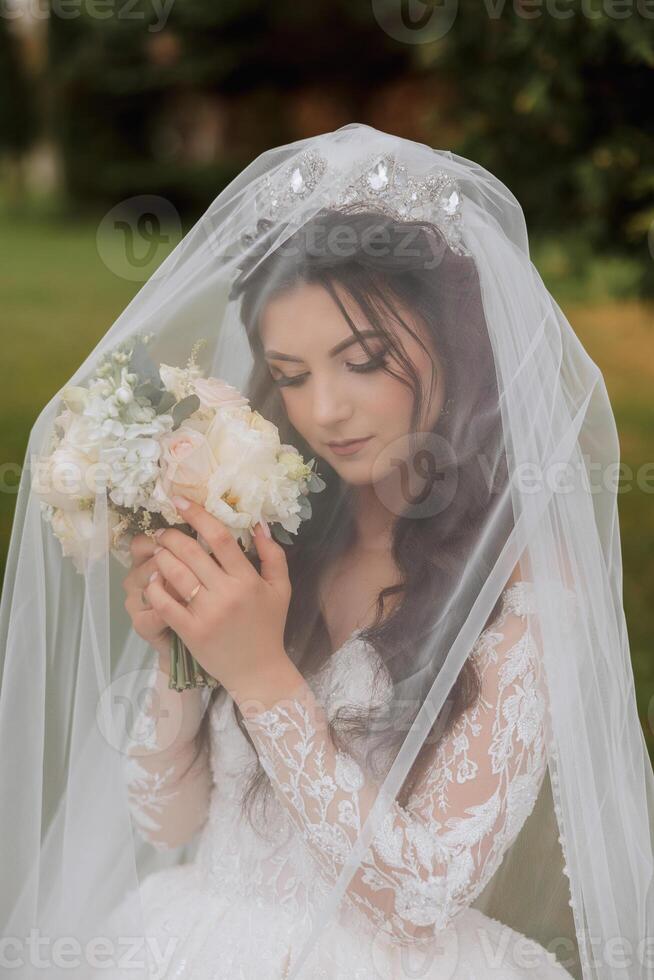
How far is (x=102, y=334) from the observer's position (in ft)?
31.3

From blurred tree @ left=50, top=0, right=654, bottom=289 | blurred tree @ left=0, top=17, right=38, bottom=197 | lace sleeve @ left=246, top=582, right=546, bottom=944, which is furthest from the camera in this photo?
blurred tree @ left=0, top=17, right=38, bottom=197

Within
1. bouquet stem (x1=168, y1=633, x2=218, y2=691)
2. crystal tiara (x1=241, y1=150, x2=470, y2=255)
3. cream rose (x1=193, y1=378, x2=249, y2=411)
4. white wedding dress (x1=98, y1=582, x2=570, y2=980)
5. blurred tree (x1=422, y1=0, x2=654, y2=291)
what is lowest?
white wedding dress (x1=98, y1=582, x2=570, y2=980)

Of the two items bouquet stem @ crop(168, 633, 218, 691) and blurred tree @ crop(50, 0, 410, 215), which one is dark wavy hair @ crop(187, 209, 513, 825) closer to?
bouquet stem @ crop(168, 633, 218, 691)

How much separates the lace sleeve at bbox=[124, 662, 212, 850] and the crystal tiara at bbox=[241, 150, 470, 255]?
0.88 m

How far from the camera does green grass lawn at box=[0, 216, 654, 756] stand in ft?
16.6

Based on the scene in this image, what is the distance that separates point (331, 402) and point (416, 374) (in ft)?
0.49

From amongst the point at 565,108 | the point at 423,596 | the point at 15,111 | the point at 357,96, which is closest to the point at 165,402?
the point at 423,596

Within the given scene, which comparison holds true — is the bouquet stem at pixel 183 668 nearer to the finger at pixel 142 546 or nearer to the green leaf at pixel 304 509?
the finger at pixel 142 546

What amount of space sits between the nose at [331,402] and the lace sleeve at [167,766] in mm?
560

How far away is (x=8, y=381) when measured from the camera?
8.05m

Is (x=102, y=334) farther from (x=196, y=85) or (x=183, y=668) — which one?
(x=196, y=85)

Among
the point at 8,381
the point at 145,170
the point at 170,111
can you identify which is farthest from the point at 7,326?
the point at 170,111

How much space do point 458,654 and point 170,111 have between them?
772 inches

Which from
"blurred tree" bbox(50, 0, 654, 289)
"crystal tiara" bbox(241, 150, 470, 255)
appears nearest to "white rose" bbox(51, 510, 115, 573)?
"crystal tiara" bbox(241, 150, 470, 255)
